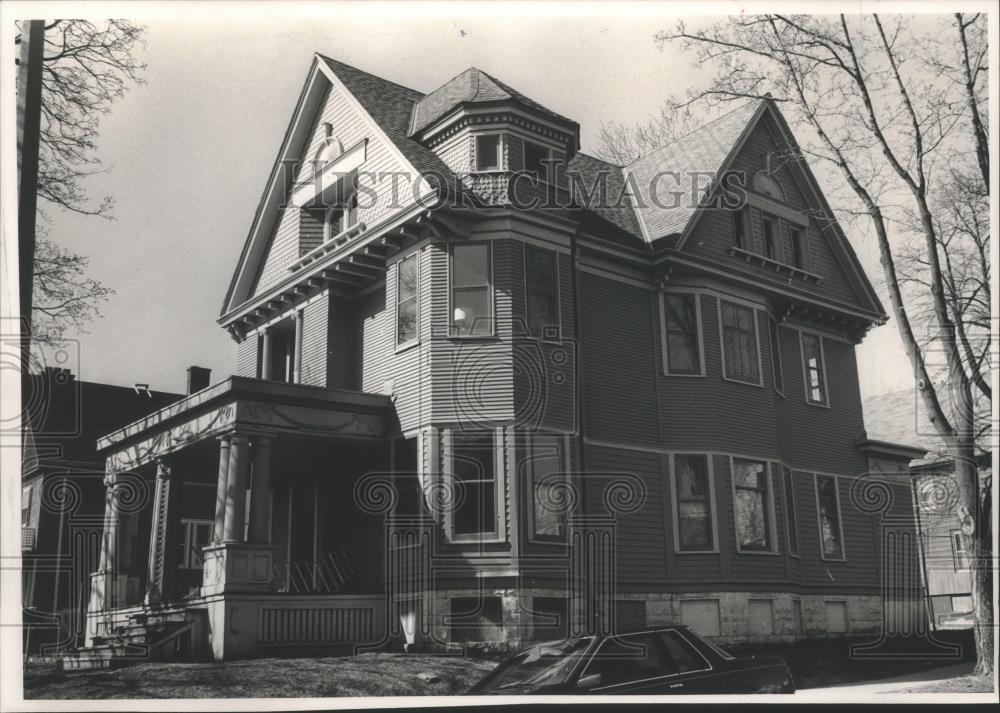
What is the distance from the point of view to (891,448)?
20.9 m

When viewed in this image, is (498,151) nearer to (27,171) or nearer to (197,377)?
(27,171)

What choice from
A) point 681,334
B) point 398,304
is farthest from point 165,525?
point 681,334

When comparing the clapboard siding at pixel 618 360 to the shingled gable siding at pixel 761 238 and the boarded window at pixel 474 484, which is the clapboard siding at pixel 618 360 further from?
the boarded window at pixel 474 484

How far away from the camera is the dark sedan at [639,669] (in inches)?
375

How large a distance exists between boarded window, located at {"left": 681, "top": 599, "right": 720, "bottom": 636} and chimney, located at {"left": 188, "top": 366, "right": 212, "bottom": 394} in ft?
33.2

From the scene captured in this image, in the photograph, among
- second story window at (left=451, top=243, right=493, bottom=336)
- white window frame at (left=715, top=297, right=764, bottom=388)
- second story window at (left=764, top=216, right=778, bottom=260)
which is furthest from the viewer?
second story window at (left=764, top=216, right=778, bottom=260)

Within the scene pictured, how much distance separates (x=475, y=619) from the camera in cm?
1431

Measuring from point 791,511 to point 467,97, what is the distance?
951cm

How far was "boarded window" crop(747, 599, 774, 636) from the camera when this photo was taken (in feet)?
55.1

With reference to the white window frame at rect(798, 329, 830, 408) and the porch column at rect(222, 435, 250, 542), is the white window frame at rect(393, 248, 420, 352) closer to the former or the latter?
the porch column at rect(222, 435, 250, 542)

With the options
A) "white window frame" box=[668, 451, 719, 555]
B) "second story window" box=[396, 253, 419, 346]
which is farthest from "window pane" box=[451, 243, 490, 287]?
"white window frame" box=[668, 451, 719, 555]

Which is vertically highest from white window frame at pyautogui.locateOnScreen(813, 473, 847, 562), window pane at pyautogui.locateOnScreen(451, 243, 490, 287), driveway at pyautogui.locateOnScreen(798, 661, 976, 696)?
window pane at pyautogui.locateOnScreen(451, 243, 490, 287)

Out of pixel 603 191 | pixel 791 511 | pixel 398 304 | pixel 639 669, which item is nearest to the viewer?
pixel 639 669

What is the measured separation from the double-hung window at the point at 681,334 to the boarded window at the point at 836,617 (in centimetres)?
532
